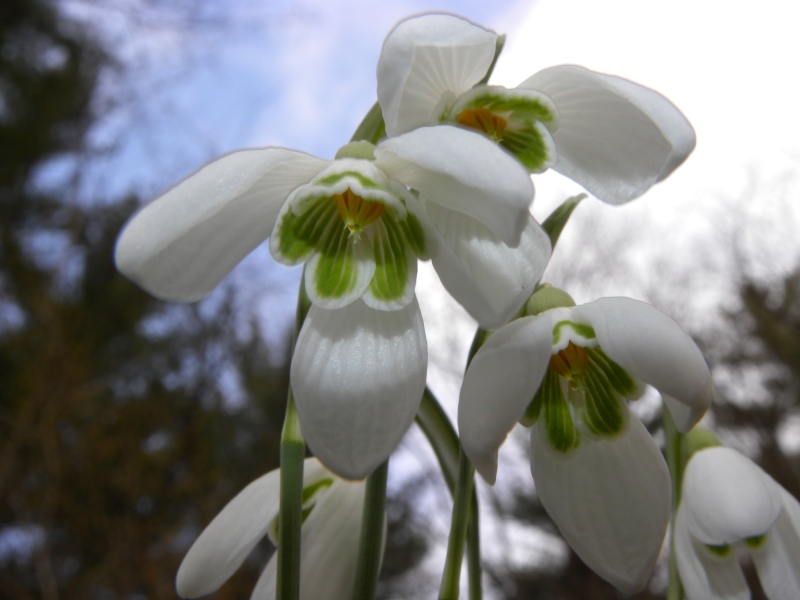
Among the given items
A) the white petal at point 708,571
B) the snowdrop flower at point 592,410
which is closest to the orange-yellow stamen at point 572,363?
the snowdrop flower at point 592,410

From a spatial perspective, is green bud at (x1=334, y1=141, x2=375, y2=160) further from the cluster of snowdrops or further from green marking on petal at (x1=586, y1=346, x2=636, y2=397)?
green marking on petal at (x1=586, y1=346, x2=636, y2=397)

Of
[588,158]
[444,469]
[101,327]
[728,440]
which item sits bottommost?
[101,327]

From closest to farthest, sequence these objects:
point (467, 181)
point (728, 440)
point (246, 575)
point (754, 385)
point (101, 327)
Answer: point (467, 181) → point (246, 575) → point (728, 440) → point (754, 385) → point (101, 327)

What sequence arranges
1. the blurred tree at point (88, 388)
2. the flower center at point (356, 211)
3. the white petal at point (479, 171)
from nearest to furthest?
the white petal at point (479, 171) → the flower center at point (356, 211) → the blurred tree at point (88, 388)

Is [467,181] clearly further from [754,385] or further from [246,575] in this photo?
[754,385]

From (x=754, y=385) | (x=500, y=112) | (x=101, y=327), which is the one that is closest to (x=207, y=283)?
(x=500, y=112)

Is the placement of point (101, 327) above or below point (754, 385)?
below

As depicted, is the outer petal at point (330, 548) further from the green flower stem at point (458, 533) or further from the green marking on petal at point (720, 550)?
the green marking on petal at point (720, 550)
